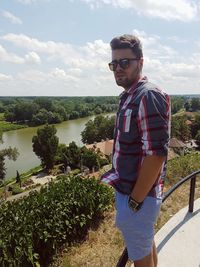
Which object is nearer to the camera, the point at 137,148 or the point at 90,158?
the point at 137,148

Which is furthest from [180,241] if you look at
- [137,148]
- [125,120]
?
[125,120]

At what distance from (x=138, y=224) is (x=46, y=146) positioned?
42895 millimetres

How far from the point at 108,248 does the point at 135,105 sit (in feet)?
8.24

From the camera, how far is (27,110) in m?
101

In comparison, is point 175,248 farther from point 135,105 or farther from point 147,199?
point 135,105

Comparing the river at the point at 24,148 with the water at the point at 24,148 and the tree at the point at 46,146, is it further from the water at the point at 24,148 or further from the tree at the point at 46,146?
the tree at the point at 46,146

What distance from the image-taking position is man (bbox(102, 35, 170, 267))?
1707 millimetres

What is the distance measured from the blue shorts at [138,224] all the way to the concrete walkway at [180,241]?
52.3 inches

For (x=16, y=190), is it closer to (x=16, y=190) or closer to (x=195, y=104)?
(x=16, y=190)

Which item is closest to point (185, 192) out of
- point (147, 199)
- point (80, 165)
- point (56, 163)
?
point (147, 199)

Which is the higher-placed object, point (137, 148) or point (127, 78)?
point (127, 78)

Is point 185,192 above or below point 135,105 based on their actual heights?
below

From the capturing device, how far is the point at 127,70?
189 centimetres

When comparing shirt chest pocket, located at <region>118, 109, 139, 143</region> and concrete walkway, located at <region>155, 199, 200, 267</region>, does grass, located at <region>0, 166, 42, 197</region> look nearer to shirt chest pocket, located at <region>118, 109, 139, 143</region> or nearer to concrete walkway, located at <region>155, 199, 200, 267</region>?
concrete walkway, located at <region>155, 199, 200, 267</region>
